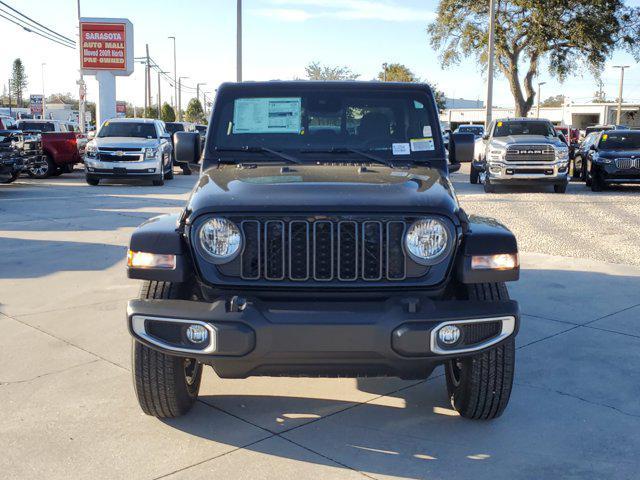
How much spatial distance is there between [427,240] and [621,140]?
16.3 metres

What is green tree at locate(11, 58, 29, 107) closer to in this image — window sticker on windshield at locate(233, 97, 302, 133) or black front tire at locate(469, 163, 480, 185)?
black front tire at locate(469, 163, 480, 185)

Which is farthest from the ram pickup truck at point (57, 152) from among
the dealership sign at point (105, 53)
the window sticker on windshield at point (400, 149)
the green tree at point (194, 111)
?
the green tree at point (194, 111)

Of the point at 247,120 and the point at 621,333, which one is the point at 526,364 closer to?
the point at 621,333

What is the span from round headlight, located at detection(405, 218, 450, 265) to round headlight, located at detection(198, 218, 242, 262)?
32.2 inches

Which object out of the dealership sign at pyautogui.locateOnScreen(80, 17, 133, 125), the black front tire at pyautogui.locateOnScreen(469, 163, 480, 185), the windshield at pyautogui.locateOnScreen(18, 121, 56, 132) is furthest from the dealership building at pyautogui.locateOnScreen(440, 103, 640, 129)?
the black front tire at pyautogui.locateOnScreen(469, 163, 480, 185)

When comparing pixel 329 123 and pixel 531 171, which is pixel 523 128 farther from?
pixel 329 123

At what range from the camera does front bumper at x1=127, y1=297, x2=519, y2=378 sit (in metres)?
3.30

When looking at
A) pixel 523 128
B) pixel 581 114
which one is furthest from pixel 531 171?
pixel 581 114

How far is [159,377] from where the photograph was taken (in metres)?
3.83

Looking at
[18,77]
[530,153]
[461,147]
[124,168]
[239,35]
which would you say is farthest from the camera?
[18,77]

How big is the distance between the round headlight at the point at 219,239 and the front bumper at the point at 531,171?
47.2 feet

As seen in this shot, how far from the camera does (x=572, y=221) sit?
41.2ft

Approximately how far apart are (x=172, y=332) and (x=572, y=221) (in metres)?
10.4

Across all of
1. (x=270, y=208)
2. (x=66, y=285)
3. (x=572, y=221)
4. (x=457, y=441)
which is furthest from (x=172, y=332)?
(x=572, y=221)
